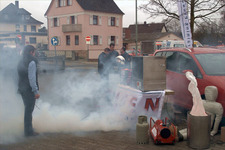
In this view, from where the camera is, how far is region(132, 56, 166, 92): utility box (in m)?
5.31

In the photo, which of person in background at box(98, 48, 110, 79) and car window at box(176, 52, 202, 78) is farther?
person in background at box(98, 48, 110, 79)

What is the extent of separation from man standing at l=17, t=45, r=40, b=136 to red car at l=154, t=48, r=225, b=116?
333 centimetres

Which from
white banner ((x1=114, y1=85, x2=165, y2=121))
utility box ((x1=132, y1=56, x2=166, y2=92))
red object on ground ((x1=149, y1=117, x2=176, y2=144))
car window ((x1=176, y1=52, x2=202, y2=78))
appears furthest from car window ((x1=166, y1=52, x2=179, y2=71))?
red object on ground ((x1=149, y1=117, x2=176, y2=144))

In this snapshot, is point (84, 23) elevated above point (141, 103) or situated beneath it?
elevated above

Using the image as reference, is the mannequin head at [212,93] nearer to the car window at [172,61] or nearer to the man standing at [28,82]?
the car window at [172,61]

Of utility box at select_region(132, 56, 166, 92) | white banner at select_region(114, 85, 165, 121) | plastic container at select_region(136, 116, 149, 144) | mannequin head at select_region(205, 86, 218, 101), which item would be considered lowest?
plastic container at select_region(136, 116, 149, 144)

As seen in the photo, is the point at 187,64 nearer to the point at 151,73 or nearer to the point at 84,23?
the point at 151,73

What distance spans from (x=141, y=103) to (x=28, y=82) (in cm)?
230

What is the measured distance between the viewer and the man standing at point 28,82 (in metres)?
4.91

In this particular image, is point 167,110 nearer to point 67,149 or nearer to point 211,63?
point 211,63

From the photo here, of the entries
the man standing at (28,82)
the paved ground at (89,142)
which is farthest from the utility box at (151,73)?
the man standing at (28,82)

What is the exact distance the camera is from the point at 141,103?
5391mm

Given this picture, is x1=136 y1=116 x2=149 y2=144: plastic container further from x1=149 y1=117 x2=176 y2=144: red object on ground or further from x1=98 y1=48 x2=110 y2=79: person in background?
x1=98 y1=48 x2=110 y2=79: person in background

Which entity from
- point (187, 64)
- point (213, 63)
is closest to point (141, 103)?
point (187, 64)
